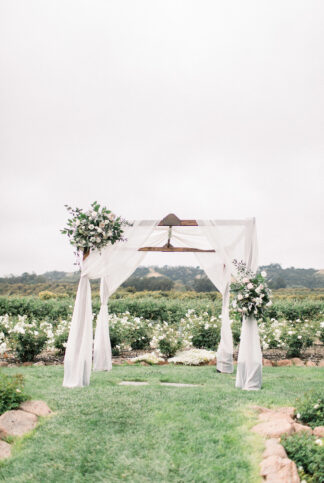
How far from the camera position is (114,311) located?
Result: 12930 millimetres

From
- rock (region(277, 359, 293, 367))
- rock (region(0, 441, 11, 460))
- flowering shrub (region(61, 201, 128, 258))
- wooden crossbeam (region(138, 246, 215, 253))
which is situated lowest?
rock (region(277, 359, 293, 367))

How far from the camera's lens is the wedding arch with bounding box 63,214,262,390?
21.7ft

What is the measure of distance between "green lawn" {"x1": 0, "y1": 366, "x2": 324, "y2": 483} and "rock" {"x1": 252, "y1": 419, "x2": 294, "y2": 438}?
0.37 ft

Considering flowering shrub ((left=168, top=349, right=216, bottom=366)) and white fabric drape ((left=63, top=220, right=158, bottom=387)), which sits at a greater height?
white fabric drape ((left=63, top=220, right=158, bottom=387))

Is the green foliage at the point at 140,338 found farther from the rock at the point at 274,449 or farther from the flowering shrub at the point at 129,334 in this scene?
the rock at the point at 274,449

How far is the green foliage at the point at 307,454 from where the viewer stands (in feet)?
12.2

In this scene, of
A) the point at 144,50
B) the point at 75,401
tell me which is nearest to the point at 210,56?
the point at 144,50

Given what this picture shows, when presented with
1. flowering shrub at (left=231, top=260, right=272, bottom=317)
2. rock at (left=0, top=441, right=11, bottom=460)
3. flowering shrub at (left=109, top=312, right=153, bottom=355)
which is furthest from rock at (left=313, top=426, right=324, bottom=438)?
flowering shrub at (left=109, top=312, right=153, bottom=355)

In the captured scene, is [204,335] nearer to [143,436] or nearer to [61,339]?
[61,339]

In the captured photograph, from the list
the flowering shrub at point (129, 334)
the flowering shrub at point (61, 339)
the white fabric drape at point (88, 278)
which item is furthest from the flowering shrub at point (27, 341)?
the white fabric drape at point (88, 278)

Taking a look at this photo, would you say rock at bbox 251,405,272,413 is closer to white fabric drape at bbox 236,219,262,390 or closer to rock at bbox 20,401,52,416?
white fabric drape at bbox 236,219,262,390

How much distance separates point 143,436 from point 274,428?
1.43m

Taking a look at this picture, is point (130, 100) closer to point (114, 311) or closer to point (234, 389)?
point (114, 311)

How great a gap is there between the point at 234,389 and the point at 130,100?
25.2 feet
